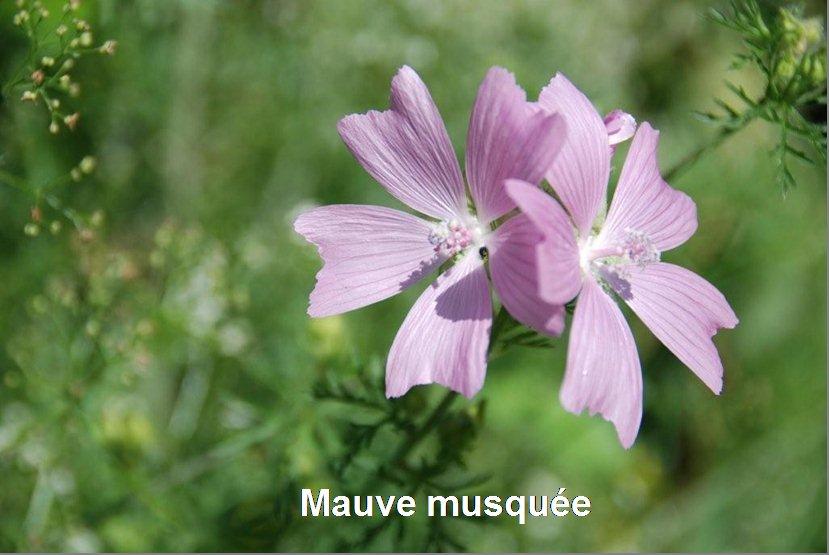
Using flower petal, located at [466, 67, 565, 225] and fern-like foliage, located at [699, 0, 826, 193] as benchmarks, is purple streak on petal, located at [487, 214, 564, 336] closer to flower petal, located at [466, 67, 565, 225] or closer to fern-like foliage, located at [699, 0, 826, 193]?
flower petal, located at [466, 67, 565, 225]

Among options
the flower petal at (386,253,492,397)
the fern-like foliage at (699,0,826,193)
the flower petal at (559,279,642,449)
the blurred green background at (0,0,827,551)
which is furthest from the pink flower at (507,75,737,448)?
the blurred green background at (0,0,827,551)

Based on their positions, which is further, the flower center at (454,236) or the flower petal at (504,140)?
the flower center at (454,236)

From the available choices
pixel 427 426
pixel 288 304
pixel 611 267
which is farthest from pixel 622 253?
pixel 288 304

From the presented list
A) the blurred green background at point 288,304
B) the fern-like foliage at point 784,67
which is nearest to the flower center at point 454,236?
the fern-like foliage at point 784,67

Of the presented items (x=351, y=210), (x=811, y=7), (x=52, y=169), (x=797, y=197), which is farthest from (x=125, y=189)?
(x=811, y=7)

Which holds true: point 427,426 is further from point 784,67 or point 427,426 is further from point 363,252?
point 784,67

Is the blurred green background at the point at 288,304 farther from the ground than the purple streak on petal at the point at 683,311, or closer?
farther from the ground

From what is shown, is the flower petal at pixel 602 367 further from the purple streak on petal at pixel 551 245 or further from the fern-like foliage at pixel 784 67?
the fern-like foliage at pixel 784 67
